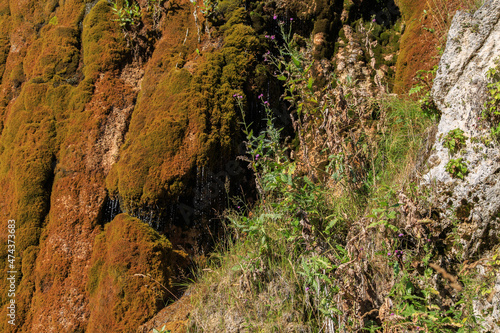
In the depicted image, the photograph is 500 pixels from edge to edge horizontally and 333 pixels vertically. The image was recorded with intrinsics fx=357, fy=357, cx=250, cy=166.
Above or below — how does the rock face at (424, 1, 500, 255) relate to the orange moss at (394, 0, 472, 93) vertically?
below

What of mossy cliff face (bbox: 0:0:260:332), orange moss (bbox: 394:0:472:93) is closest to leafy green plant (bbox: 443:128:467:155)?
orange moss (bbox: 394:0:472:93)

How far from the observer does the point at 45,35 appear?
5086 mm

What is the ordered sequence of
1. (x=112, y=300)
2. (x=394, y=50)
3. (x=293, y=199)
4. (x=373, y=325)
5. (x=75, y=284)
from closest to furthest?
(x=373, y=325), (x=293, y=199), (x=112, y=300), (x=75, y=284), (x=394, y=50)

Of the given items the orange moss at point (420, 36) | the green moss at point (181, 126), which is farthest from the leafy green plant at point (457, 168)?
the green moss at point (181, 126)

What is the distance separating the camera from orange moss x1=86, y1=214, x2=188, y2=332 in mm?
3205

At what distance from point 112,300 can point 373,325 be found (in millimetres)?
2281

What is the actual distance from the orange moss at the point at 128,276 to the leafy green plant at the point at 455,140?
2574 mm

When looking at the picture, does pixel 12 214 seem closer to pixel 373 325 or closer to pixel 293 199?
pixel 293 199

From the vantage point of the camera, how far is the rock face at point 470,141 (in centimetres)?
229

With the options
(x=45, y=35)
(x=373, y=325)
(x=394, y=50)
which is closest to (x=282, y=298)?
(x=373, y=325)

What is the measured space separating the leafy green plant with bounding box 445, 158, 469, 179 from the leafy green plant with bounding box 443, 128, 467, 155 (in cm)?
9

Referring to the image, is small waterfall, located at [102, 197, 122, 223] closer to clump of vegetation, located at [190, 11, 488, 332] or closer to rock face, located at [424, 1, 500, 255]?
clump of vegetation, located at [190, 11, 488, 332]

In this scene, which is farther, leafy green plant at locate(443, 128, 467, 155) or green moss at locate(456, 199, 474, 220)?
leafy green plant at locate(443, 128, 467, 155)

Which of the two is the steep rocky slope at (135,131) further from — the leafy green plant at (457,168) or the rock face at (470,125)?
the leafy green plant at (457,168)
